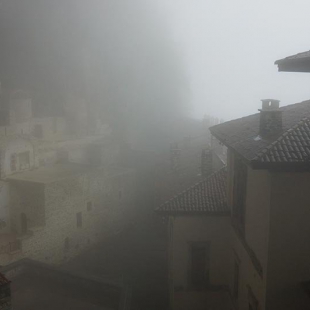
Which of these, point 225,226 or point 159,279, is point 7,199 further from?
point 225,226

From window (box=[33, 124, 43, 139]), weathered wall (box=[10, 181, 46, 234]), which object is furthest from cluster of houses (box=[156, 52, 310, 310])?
window (box=[33, 124, 43, 139])

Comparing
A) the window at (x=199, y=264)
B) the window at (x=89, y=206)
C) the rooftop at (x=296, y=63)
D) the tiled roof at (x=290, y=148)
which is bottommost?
the window at (x=89, y=206)

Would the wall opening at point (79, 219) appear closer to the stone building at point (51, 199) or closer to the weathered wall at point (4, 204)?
the stone building at point (51, 199)

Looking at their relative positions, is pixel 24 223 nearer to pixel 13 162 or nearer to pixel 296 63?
pixel 13 162

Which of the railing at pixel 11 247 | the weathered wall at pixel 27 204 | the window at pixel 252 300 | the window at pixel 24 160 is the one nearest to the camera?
the window at pixel 252 300

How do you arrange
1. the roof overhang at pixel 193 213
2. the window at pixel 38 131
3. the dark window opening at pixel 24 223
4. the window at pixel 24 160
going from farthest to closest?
the window at pixel 38 131
the window at pixel 24 160
the dark window opening at pixel 24 223
the roof overhang at pixel 193 213

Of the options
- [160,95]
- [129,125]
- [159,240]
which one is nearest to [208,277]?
[159,240]

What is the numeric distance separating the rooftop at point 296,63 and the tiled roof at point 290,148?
1.45 m

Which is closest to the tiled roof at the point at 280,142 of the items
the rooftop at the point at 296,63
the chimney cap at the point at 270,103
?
the chimney cap at the point at 270,103

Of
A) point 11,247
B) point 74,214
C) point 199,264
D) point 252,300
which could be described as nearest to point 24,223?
point 74,214

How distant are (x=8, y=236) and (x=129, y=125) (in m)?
27.8

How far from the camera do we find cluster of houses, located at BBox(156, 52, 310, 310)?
863cm

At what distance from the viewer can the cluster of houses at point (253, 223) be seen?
8.63 metres

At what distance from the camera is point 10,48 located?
48.5m
